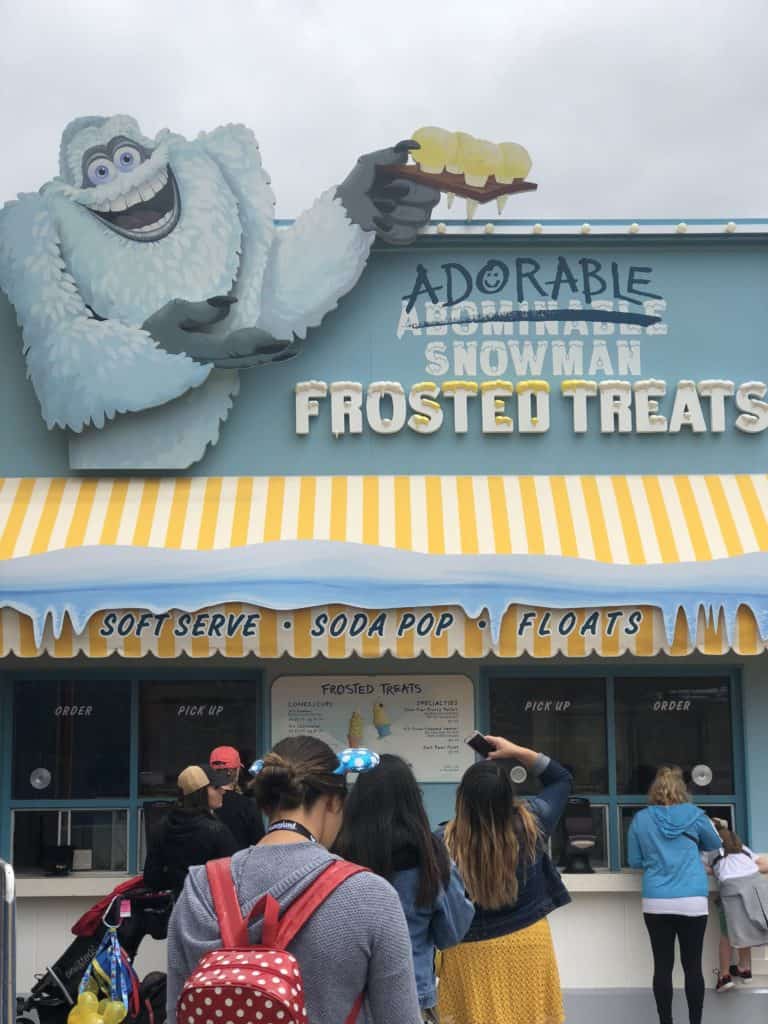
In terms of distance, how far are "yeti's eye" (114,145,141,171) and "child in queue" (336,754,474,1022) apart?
6794 mm

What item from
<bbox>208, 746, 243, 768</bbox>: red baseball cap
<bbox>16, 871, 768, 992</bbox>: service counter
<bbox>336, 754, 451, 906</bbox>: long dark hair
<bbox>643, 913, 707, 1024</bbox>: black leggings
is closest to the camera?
<bbox>336, 754, 451, 906</bbox>: long dark hair

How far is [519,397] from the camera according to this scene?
9875 mm

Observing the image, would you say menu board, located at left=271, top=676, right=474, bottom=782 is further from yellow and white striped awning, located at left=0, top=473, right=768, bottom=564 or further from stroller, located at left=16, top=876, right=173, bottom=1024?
stroller, located at left=16, top=876, right=173, bottom=1024

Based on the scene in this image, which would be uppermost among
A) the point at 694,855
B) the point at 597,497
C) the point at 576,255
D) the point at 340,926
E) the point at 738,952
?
the point at 576,255

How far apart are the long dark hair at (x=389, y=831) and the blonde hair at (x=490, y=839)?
66 cm

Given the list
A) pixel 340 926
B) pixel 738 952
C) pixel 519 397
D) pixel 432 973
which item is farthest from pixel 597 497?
pixel 340 926

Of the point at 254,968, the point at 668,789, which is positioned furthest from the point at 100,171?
the point at 254,968

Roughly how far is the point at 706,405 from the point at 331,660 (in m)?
3.43

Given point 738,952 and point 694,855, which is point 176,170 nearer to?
point 694,855

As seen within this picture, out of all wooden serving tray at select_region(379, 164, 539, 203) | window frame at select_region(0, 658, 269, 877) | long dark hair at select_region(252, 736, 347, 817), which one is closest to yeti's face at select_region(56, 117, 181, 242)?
wooden serving tray at select_region(379, 164, 539, 203)

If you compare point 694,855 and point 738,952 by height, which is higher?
point 694,855

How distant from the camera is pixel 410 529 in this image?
9.16m

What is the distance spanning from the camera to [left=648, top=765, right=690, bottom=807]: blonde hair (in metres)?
8.46

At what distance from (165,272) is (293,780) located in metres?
7.09
